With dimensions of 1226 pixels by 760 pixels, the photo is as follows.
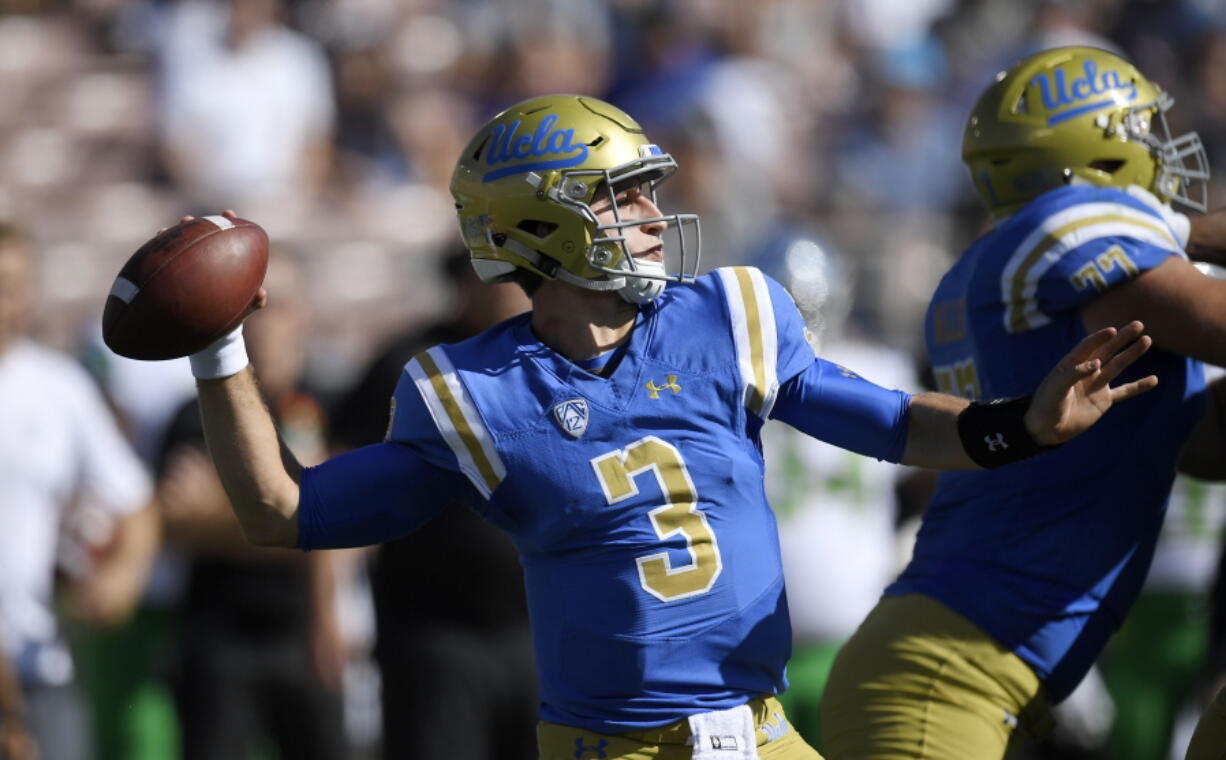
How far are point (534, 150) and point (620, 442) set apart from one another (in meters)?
0.58

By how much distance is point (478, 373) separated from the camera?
11.1 ft

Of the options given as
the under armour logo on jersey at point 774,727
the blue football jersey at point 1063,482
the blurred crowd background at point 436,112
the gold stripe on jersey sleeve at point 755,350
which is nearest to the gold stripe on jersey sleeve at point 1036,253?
the blue football jersey at point 1063,482

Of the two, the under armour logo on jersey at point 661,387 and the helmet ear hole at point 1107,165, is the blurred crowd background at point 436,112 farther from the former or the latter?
the under armour logo on jersey at point 661,387

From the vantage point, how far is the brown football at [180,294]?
329 centimetres

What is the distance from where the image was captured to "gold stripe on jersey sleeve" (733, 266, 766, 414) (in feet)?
11.1

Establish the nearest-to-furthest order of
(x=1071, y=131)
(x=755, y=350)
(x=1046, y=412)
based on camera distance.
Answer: (x=1046, y=412) → (x=755, y=350) → (x=1071, y=131)

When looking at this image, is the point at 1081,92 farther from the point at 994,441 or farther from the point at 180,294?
the point at 180,294

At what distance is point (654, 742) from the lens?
3311mm

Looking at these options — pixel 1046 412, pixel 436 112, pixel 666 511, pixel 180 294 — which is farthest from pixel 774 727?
pixel 436 112

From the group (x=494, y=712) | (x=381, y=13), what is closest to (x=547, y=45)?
(x=381, y=13)

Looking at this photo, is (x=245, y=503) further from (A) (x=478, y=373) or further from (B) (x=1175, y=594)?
(B) (x=1175, y=594)

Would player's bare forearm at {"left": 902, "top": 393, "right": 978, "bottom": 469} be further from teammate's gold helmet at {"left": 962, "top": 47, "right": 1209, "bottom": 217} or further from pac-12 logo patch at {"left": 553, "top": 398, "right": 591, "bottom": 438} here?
teammate's gold helmet at {"left": 962, "top": 47, "right": 1209, "bottom": 217}

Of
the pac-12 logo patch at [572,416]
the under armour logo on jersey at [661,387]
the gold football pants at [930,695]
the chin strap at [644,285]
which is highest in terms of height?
the chin strap at [644,285]

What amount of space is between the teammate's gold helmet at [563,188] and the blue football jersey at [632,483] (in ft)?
0.47
